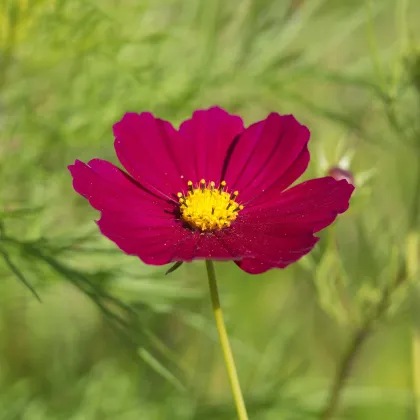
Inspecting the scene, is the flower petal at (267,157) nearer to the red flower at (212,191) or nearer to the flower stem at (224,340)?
the red flower at (212,191)

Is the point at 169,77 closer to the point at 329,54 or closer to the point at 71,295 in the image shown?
the point at 71,295

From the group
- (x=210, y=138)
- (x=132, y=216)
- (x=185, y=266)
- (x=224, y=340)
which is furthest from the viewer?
(x=185, y=266)

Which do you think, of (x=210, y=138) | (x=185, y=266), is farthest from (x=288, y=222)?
(x=185, y=266)

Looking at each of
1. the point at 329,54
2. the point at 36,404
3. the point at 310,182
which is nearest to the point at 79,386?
the point at 36,404

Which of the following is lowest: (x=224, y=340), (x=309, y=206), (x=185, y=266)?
(x=224, y=340)

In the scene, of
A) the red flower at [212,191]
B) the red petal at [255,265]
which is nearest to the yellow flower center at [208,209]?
the red flower at [212,191]

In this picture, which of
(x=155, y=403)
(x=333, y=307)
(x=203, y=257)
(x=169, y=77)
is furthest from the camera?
(x=155, y=403)

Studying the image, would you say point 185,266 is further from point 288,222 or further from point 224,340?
point 224,340

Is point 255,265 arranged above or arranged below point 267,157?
below
